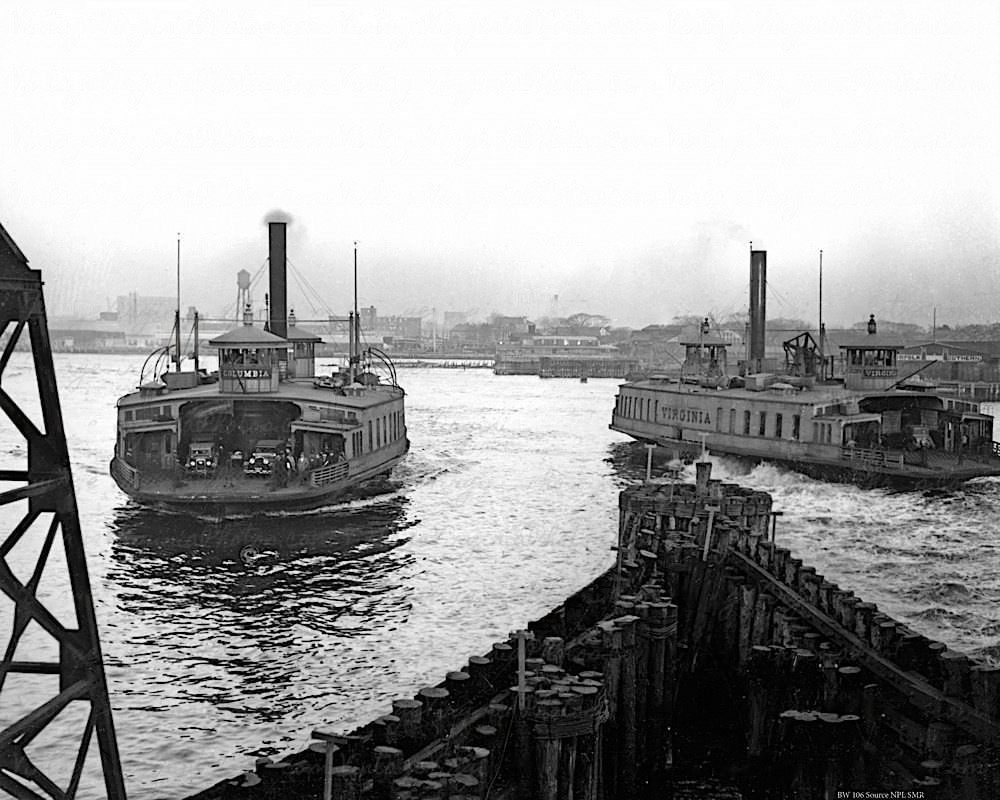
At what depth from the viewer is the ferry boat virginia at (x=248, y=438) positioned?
127ft

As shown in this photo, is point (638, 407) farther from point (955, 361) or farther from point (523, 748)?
point (523, 748)

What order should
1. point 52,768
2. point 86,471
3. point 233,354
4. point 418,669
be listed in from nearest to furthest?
point 52,768 → point 418,669 → point 233,354 → point 86,471

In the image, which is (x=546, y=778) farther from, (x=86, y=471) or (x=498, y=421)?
(x=498, y=421)

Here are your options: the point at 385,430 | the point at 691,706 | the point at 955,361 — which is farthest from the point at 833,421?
the point at 955,361

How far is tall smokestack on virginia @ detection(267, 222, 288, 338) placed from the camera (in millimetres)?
62500

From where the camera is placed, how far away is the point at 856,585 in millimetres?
32469

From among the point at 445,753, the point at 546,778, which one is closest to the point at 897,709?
the point at 546,778

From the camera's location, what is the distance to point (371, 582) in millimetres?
32312

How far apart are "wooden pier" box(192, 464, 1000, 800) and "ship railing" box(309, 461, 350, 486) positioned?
720 inches

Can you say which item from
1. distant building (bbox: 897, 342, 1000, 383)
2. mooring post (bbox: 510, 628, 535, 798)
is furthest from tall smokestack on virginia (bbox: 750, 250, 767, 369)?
mooring post (bbox: 510, 628, 535, 798)

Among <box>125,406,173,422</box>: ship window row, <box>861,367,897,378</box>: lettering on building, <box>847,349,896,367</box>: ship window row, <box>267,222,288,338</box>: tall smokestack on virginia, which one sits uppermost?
<box>267,222,288,338</box>: tall smokestack on virginia

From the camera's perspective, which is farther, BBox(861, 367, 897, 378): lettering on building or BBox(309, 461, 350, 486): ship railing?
BBox(861, 367, 897, 378): lettering on building

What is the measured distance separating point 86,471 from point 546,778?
152ft

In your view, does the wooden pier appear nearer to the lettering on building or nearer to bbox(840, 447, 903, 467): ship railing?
bbox(840, 447, 903, 467): ship railing
